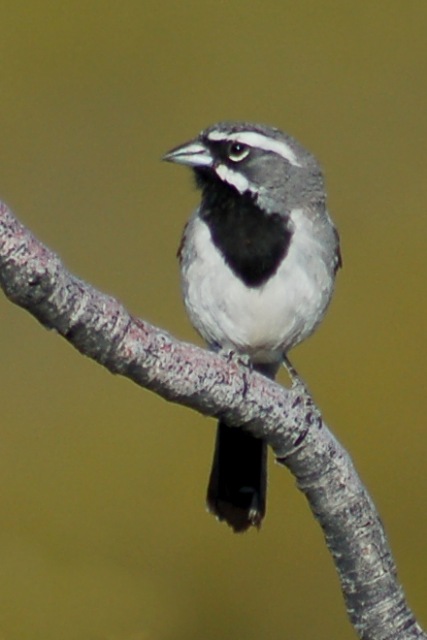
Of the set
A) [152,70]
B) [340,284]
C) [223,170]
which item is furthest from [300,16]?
[223,170]

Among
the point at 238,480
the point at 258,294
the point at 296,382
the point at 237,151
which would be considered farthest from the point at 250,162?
the point at 238,480

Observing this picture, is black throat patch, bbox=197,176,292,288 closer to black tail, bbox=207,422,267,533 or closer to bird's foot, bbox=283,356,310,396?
bird's foot, bbox=283,356,310,396

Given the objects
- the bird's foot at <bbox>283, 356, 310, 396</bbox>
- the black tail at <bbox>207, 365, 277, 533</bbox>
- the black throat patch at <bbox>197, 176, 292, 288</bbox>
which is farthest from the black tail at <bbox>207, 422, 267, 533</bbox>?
the black throat patch at <bbox>197, 176, 292, 288</bbox>

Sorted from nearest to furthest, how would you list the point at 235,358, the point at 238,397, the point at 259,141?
the point at 238,397 < the point at 235,358 < the point at 259,141

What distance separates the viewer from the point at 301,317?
3.70m

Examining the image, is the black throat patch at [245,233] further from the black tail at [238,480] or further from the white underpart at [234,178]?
the black tail at [238,480]

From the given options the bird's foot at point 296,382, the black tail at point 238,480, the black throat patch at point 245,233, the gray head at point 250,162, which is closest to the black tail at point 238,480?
the black tail at point 238,480

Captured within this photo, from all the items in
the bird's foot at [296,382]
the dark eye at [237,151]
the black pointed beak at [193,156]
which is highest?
the dark eye at [237,151]

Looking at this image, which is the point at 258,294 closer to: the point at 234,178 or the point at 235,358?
the point at 234,178

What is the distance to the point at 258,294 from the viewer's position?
361cm

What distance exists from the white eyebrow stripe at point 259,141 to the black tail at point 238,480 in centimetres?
65

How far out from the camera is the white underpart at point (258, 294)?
3621 mm

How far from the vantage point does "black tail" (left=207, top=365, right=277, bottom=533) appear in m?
3.76

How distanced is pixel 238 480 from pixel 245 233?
631 millimetres
